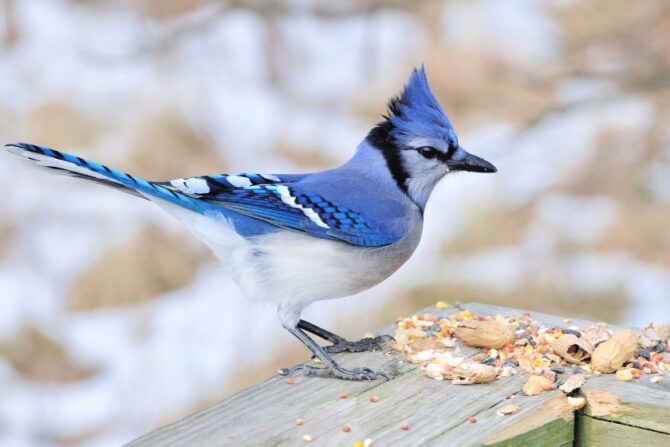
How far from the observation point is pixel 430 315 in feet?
7.83

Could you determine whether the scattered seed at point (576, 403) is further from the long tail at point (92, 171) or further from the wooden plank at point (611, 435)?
the long tail at point (92, 171)

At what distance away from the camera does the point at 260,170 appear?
5.41 metres

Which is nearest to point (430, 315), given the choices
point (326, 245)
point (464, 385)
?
point (326, 245)

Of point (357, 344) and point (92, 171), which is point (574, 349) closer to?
point (357, 344)

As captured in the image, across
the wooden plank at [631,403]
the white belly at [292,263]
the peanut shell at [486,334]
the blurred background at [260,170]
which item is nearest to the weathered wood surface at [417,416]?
the wooden plank at [631,403]

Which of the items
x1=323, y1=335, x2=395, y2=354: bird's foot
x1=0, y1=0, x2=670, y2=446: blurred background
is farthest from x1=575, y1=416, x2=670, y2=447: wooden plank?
x1=0, y1=0, x2=670, y2=446: blurred background

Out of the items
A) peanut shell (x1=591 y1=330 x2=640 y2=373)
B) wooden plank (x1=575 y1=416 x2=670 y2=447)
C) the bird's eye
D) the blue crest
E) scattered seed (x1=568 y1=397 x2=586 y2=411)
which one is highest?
the blue crest

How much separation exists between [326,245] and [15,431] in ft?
9.08

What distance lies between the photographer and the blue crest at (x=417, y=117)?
2287 mm

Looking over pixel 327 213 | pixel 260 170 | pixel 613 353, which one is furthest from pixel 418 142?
pixel 260 170

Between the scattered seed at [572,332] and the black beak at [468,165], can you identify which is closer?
the scattered seed at [572,332]

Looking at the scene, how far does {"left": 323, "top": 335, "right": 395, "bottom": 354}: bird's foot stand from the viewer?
7.16 ft

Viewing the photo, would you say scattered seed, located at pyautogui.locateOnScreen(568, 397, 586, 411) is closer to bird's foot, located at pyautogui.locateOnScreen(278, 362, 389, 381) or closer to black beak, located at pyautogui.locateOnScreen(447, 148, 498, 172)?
bird's foot, located at pyautogui.locateOnScreen(278, 362, 389, 381)

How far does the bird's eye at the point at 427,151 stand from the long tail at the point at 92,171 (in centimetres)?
49
